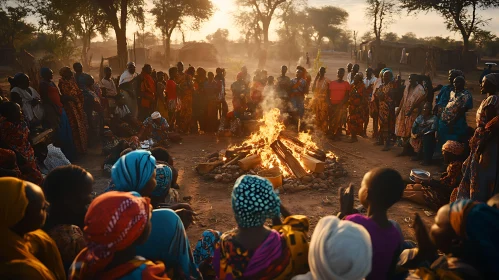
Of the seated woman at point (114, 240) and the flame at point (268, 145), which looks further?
the flame at point (268, 145)

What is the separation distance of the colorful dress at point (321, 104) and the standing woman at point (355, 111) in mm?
702

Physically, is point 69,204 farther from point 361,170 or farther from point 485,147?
Result: point 361,170

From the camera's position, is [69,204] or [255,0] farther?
[255,0]

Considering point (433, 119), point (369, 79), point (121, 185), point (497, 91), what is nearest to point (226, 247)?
point (121, 185)

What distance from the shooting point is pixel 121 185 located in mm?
2762

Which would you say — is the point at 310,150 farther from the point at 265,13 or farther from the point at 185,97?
the point at 265,13

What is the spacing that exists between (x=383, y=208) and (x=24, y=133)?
192 inches

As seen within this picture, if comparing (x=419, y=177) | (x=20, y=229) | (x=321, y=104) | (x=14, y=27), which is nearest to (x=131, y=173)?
(x=20, y=229)

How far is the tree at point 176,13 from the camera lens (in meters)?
31.8

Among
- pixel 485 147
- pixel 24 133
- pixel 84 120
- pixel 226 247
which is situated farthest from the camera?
pixel 84 120

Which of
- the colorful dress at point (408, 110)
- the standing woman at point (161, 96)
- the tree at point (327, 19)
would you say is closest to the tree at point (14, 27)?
the standing woman at point (161, 96)

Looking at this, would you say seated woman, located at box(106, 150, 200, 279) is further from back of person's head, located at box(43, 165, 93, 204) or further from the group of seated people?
back of person's head, located at box(43, 165, 93, 204)

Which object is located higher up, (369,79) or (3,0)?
(3,0)

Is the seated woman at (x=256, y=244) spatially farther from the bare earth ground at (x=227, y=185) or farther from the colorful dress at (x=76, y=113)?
the colorful dress at (x=76, y=113)
